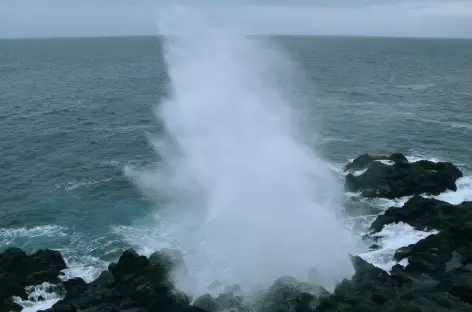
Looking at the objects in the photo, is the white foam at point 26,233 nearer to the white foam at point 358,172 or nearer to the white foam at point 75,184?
the white foam at point 75,184

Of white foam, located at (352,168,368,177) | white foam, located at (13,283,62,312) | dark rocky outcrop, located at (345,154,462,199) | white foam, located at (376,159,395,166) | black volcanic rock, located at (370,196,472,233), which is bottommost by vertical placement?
white foam, located at (13,283,62,312)

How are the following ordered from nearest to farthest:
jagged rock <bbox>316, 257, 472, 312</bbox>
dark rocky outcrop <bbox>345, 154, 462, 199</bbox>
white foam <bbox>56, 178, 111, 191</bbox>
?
jagged rock <bbox>316, 257, 472, 312</bbox>
dark rocky outcrop <bbox>345, 154, 462, 199</bbox>
white foam <bbox>56, 178, 111, 191</bbox>

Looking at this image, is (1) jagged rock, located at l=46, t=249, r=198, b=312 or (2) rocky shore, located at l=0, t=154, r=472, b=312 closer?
(2) rocky shore, located at l=0, t=154, r=472, b=312

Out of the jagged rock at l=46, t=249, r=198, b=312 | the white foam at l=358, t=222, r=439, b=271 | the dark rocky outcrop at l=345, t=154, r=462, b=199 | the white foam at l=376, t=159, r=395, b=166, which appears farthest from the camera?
the white foam at l=376, t=159, r=395, b=166

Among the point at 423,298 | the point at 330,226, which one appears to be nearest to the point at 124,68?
the point at 330,226

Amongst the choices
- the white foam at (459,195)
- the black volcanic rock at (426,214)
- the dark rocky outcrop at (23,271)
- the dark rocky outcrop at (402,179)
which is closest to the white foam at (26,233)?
the dark rocky outcrop at (23,271)

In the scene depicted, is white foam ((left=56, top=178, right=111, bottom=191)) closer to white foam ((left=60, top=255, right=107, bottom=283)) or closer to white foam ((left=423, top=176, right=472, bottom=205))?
white foam ((left=60, top=255, right=107, bottom=283))

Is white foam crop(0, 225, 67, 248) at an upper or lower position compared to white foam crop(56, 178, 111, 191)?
lower

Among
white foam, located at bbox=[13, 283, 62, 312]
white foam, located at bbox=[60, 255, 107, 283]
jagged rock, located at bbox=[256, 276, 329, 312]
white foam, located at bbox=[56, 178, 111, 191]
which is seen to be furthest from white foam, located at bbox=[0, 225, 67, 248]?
jagged rock, located at bbox=[256, 276, 329, 312]
